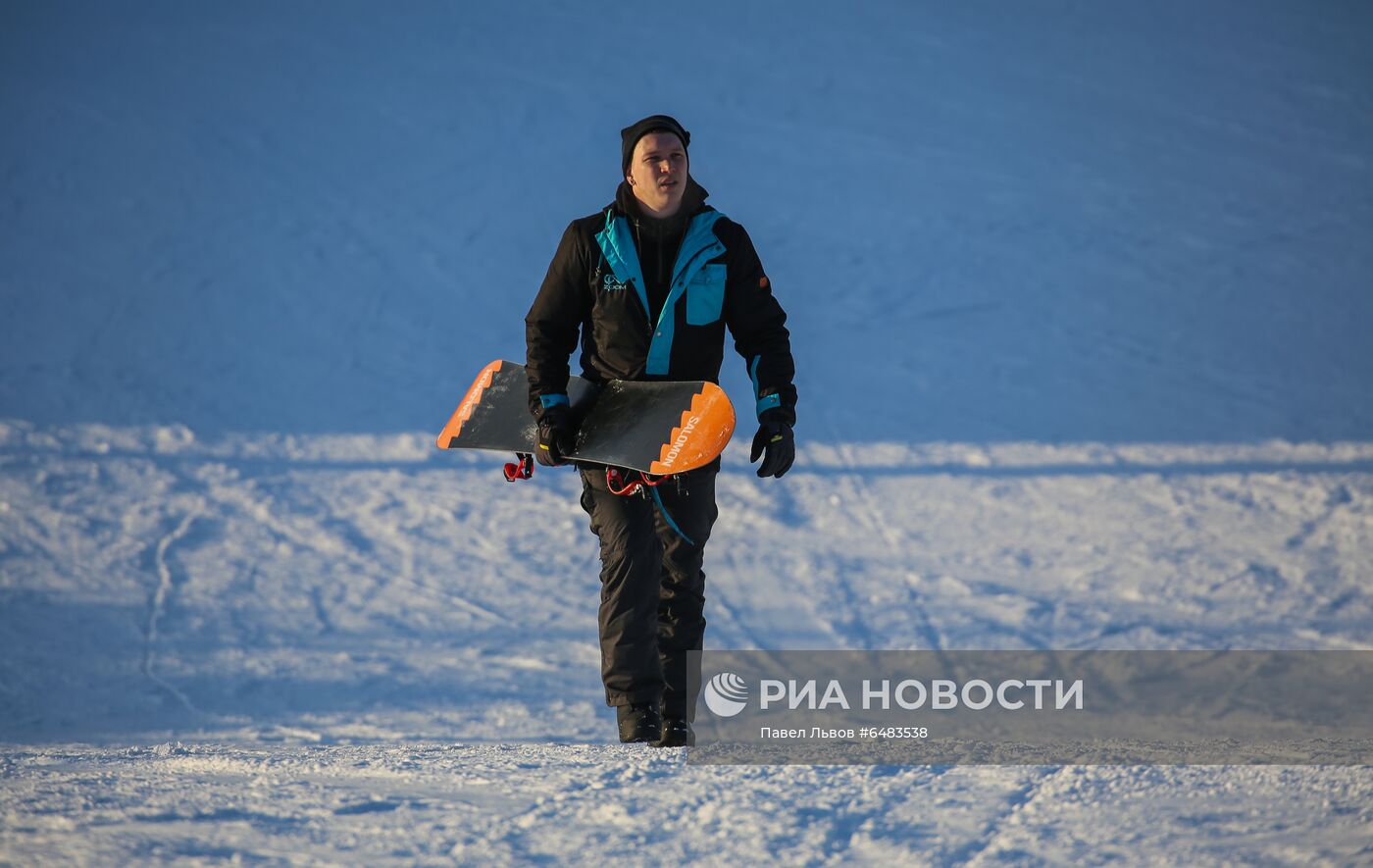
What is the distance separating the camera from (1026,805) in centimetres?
286

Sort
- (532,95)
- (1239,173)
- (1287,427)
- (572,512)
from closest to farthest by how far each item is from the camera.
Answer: (572,512)
(1287,427)
(1239,173)
(532,95)

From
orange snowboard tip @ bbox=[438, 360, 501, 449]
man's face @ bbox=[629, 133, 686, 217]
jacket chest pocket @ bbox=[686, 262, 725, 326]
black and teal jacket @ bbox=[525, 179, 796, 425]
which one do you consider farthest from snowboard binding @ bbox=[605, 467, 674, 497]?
man's face @ bbox=[629, 133, 686, 217]

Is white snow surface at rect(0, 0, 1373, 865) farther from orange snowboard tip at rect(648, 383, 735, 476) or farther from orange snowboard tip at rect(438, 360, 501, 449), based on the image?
orange snowboard tip at rect(438, 360, 501, 449)

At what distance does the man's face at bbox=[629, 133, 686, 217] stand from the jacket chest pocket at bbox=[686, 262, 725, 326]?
19cm

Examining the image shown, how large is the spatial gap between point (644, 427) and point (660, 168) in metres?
0.62

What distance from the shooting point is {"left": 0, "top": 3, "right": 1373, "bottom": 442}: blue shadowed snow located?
7988mm

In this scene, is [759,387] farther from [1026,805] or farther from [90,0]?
[90,0]

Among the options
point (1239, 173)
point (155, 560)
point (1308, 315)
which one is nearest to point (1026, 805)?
point (155, 560)

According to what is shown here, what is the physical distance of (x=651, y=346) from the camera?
10.9ft

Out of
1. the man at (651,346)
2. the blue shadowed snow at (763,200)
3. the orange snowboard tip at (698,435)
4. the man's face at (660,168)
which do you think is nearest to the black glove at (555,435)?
the man at (651,346)

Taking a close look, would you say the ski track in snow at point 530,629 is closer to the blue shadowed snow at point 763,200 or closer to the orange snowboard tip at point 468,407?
the blue shadowed snow at point 763,200

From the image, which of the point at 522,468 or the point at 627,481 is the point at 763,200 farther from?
the point at 627,481

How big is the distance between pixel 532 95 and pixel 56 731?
7371mm

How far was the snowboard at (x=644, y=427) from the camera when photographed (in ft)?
10.5
